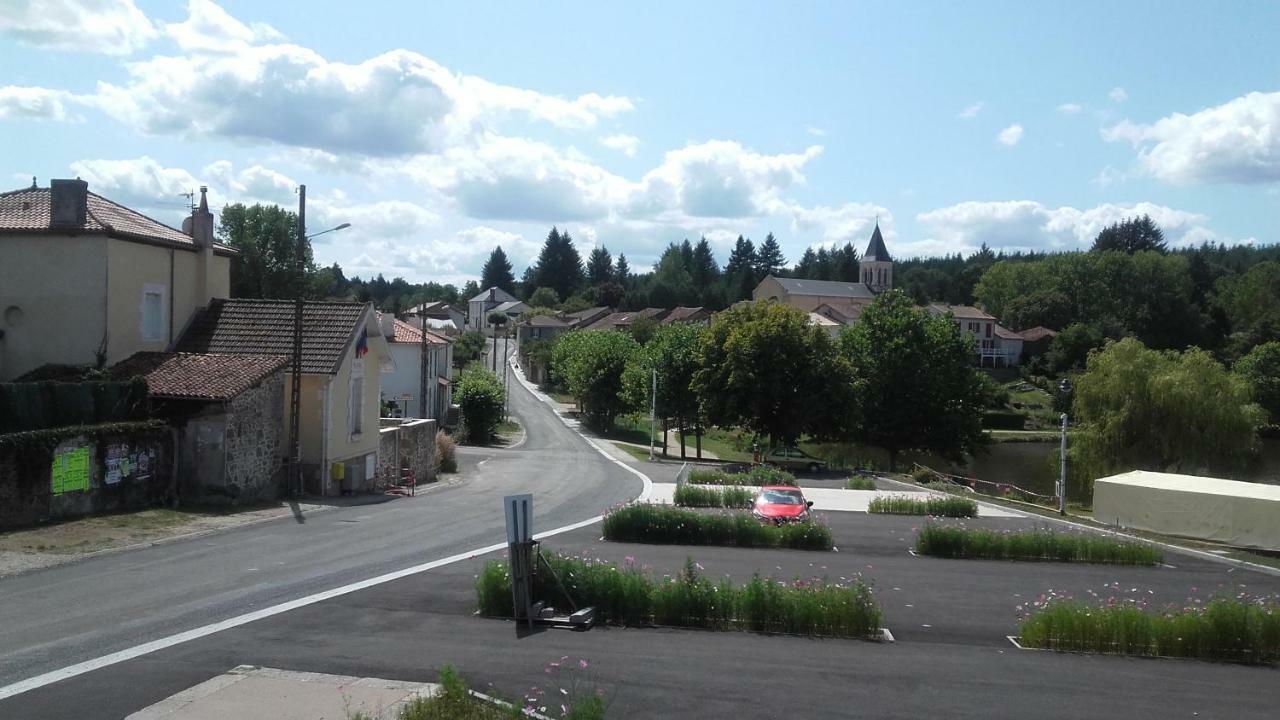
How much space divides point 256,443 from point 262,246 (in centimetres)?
5788

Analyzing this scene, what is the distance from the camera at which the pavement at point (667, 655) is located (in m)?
10.6

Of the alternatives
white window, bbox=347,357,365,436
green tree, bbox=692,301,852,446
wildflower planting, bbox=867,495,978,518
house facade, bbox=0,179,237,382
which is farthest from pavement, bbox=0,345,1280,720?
green tree, bbox=692,301,852,446

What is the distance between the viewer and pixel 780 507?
1029 inches

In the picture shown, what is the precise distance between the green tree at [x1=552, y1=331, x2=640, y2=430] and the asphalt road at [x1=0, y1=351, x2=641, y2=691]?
3831 cm

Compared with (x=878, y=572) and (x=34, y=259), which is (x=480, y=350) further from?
(x=878, y=572)

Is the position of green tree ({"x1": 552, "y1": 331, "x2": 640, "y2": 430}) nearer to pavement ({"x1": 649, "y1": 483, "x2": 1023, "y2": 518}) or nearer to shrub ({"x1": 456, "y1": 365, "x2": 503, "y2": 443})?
shrub ({"x1": 456, "y1": 365, "x2": 503, "y2": 443})

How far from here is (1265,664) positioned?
13.3 meters

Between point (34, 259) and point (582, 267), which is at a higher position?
point (582, 267)

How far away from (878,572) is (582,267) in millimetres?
175645

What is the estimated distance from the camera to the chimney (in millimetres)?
27891

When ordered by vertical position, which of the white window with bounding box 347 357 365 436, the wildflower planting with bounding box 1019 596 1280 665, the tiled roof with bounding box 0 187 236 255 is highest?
the tiled roof with bounding box 0 187 236 255

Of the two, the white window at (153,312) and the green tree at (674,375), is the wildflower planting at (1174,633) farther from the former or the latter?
the green tree at (674,375)

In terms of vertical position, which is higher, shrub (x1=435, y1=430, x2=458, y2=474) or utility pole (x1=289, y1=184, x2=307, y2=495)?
utility pole (x1=289, y1=184, x2=307, y2=495)

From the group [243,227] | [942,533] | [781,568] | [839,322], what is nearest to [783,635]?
[781,568]
